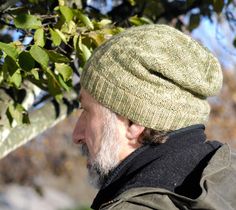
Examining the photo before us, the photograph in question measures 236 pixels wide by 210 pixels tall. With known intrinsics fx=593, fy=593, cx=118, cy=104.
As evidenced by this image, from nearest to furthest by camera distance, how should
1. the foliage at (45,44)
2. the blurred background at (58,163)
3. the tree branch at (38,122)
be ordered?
the foliage at (45,44)
the tree branch at (38,122)
the blurred background at (58,163)

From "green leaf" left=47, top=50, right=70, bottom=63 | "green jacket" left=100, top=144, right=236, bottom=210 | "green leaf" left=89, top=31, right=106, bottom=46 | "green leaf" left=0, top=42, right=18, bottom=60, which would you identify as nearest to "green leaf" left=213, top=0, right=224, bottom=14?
"green leaf" left=89, top=31, right=106, bottom=46

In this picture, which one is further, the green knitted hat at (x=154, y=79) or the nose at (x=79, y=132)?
the nose at (x=79, y=132)

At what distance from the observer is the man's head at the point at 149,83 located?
7.65ft

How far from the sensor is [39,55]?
8.30 feet

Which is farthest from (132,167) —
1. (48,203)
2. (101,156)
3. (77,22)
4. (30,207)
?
(48,203)

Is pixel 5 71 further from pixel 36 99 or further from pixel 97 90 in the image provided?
pixel 36 99

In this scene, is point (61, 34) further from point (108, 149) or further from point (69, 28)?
point (108, 149)

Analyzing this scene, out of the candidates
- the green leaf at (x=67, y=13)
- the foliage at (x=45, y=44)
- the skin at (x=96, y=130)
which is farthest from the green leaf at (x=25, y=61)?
the green leaf at (x=67, y=13)

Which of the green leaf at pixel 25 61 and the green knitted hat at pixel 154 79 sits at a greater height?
the green knitted hat at pixel 154 79

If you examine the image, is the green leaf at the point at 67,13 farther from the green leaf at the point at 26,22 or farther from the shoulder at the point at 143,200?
the shoulder at the point at 143,200

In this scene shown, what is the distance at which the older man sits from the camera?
2.22 m

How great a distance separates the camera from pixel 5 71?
269 centimetres

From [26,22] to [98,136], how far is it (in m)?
0.65

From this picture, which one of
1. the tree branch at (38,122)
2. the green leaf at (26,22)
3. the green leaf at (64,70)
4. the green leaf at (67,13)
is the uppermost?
the green leaf at (67,13)
